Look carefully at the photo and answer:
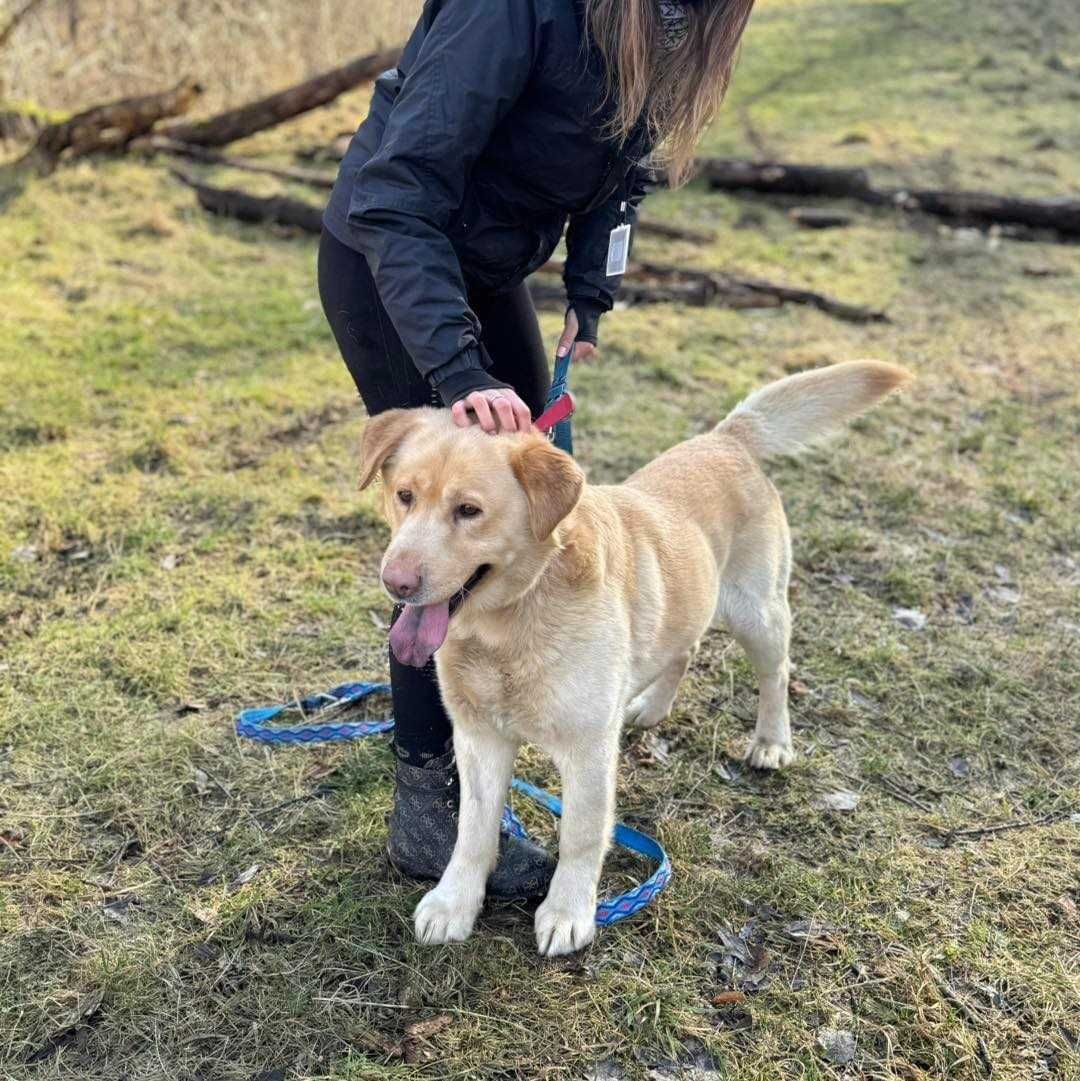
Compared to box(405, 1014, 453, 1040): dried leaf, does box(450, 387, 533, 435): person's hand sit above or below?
above

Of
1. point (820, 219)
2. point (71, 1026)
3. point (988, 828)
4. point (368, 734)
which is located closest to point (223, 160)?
point (820, 219)

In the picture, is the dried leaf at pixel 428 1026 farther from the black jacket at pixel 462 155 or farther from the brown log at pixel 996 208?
the brown log at pixel 996 208

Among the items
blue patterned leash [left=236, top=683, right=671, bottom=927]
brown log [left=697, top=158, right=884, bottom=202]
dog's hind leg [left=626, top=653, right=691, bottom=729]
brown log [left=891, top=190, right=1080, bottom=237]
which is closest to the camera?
blue patterned leash [left=236, top=683, right=671, bottom=927]

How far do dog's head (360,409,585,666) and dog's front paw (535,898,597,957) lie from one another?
0.91m

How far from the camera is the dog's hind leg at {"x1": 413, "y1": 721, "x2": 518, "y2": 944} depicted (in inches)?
114

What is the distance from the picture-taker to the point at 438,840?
10.3 feet

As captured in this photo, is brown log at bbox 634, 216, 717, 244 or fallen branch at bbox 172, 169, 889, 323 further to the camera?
brown log at bbox 634, 216, 717, 244

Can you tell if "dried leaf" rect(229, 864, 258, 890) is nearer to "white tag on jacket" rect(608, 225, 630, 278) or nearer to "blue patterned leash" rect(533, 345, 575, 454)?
"blue patterned leash" rect(533, 345, 575, 454)

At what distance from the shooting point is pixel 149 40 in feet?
37.6

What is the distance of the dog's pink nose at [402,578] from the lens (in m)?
2.43

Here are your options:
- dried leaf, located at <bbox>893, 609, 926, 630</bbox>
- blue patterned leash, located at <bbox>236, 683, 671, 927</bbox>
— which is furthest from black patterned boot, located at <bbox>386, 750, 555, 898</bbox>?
dried leaf, located at <bbox>893, 609, 926, 630</bbox>

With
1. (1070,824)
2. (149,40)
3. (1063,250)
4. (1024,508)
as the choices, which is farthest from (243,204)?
(1070,824)

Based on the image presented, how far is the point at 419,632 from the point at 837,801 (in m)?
1.87

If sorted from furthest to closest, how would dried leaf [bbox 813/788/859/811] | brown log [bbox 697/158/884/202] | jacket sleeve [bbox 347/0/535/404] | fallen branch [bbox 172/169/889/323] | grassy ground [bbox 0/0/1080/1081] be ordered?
brown log [bbox 697/158/884/202], fallen branch [bbox 172/169/889/323], dried leaf [bbox 813/788/859/811], grassy ground [bbox 0/0/1080/1081], jacket sleeve [bbox 347/0/535/404]
